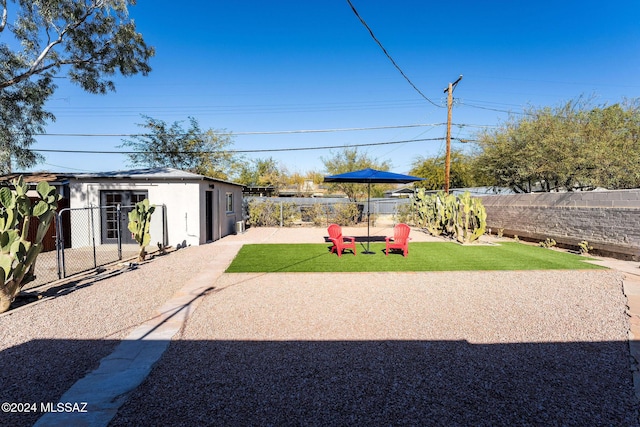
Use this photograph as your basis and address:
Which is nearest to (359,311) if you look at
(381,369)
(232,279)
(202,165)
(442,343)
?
(442,343)

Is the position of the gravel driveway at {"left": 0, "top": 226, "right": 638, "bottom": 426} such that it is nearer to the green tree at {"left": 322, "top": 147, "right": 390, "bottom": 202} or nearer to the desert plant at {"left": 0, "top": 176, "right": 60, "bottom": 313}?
the desert plant at {"left": 0, "top": 176, "right": 60, "bottom": 313}

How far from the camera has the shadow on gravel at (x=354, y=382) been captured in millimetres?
2488

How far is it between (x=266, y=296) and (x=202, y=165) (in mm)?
22588

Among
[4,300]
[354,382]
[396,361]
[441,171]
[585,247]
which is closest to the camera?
[354,382]

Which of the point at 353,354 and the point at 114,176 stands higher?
the point at 114,176

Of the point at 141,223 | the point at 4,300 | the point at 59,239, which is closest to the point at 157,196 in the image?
the point at 141,223

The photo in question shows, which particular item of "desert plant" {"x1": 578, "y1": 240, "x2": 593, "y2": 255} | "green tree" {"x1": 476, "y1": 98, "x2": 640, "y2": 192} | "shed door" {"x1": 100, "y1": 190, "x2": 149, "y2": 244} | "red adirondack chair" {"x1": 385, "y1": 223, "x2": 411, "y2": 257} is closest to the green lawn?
"red adirondack chair" {"x1": 385, "y1": 223, "x2": 411, "y2": 257}

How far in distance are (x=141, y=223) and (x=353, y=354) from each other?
7276 mm

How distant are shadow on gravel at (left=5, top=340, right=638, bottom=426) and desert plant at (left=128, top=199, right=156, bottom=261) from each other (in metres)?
4.99

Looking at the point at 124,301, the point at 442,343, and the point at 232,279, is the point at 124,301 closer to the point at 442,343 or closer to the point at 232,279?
the point at 232,279

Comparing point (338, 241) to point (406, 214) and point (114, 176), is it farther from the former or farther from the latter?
point (406, 214)

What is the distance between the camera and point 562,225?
11.1 meters

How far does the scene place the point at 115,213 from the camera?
11367mm

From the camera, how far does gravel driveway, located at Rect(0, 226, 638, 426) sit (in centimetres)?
256
